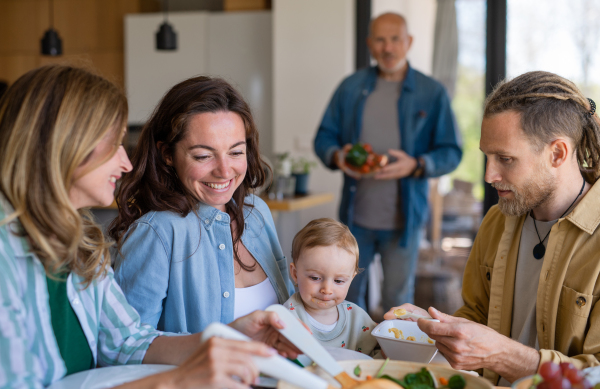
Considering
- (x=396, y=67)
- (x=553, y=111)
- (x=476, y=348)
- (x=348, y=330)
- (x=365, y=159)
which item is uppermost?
(x=396, y=67)

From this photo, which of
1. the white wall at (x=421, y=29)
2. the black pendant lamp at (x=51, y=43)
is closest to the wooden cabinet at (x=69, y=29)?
the black pendant lamp at (x=51, y=43)

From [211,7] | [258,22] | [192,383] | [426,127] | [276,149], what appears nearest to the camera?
[192,383]

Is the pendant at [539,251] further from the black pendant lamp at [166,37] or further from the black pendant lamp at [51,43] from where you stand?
the black pendant lamp at [51,43]

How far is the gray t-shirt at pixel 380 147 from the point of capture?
300 centimetres

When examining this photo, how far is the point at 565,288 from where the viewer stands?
1.28 metres

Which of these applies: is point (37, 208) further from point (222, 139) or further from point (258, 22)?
point (258, 22)

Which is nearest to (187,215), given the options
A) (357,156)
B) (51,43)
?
(357,156)

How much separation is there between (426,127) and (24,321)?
251cm

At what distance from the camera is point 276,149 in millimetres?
4840

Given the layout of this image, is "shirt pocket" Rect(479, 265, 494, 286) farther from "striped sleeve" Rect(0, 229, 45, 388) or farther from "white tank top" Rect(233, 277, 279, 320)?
"striped sleeve" Rect(0, 229, 45, 388)

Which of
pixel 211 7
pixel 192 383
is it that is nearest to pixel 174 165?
pixel 192 383

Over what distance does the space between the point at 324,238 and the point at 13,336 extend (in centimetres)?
85

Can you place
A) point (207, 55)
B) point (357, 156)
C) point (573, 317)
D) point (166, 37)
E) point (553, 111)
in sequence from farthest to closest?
point (207, 55)
point (166, 37)
point (357, 156)
point (553, 111)
point (573, 317)

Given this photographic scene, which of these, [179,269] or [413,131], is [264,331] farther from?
[413,131]
